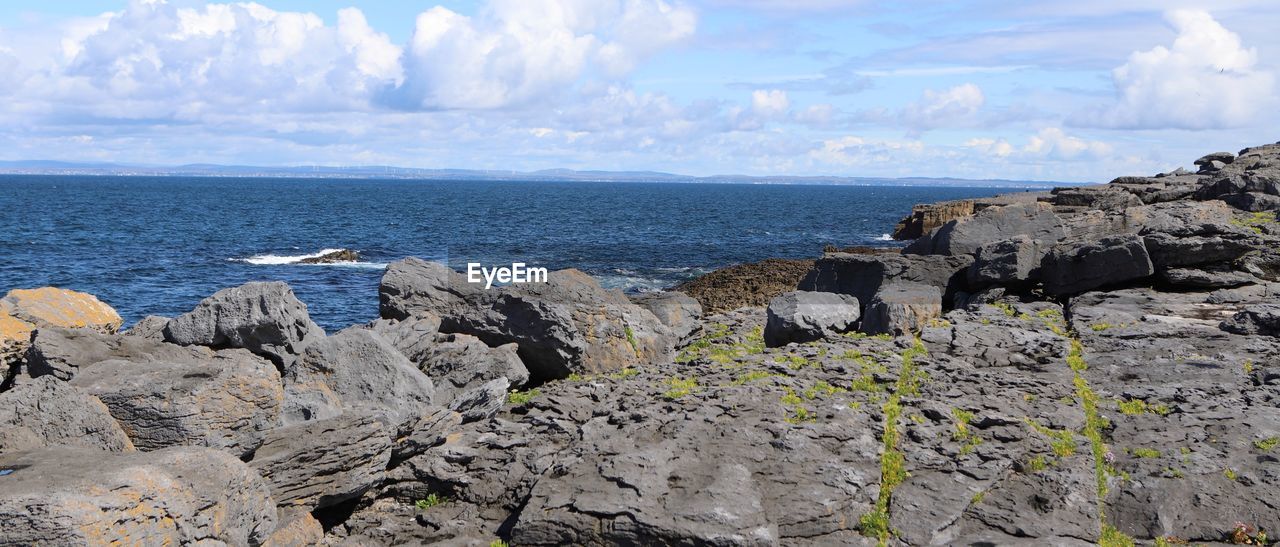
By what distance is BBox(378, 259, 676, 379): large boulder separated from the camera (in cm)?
2209

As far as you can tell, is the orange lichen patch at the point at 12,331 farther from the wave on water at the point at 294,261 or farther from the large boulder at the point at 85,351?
the wave on water at the point at 294,261

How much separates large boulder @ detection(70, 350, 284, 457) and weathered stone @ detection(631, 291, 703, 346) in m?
12.6

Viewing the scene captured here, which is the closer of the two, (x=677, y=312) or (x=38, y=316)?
(x=38, y=316)

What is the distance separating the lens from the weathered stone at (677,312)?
27.5 metres

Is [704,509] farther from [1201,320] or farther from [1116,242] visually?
[1116,242]

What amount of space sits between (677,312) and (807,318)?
504 cm

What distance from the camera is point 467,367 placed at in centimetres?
2116

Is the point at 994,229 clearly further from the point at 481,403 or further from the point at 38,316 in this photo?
the point at 38,316

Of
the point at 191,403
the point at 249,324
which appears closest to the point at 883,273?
the point at 249,324

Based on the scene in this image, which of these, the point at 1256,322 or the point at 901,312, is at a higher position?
the point at 1256,322

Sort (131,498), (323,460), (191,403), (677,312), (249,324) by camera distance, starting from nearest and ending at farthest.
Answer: (131,498) → (323,460) → (191,403) → (249,324) → (677,312)

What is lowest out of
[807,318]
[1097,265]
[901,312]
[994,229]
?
[807,318]

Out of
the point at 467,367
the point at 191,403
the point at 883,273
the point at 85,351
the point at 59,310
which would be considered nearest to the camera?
the point at 191,403

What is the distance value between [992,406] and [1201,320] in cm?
894
